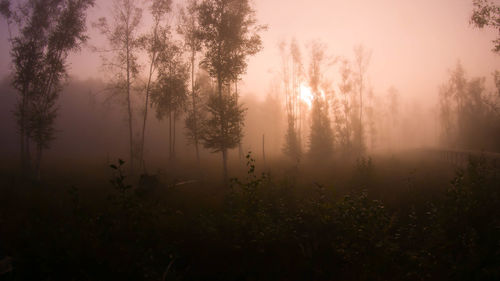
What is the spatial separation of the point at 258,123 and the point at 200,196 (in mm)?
65226

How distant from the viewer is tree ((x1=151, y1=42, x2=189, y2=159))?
2209 centimetres

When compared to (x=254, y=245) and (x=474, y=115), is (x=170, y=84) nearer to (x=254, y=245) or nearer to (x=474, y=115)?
(x=254, y=245)

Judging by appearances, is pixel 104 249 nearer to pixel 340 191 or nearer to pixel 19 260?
pixel 19 260

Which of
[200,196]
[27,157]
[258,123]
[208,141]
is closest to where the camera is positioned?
[200,196]

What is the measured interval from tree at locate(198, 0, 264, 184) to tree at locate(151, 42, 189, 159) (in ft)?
24.3

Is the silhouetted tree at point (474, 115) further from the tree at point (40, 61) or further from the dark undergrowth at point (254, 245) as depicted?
the tree at point (40, 61)

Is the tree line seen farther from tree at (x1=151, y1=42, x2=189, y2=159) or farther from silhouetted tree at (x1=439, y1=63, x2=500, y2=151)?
silhouetted tree at (x1=439, y1=63, x2=500, y2=151)

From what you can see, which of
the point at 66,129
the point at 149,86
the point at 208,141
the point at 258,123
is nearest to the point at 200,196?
the point at 208,141

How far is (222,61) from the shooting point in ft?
52.7

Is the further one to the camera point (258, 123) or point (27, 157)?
point (258, 123)

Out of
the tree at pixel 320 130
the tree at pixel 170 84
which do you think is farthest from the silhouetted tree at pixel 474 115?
the tree at pixel 170 84

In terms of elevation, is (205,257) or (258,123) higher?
(258,123)

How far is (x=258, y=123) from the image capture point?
76312 mm

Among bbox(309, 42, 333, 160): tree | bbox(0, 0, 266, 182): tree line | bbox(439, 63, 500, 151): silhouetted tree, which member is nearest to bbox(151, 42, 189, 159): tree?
bbox(0, 0, 266, 182): tree line
